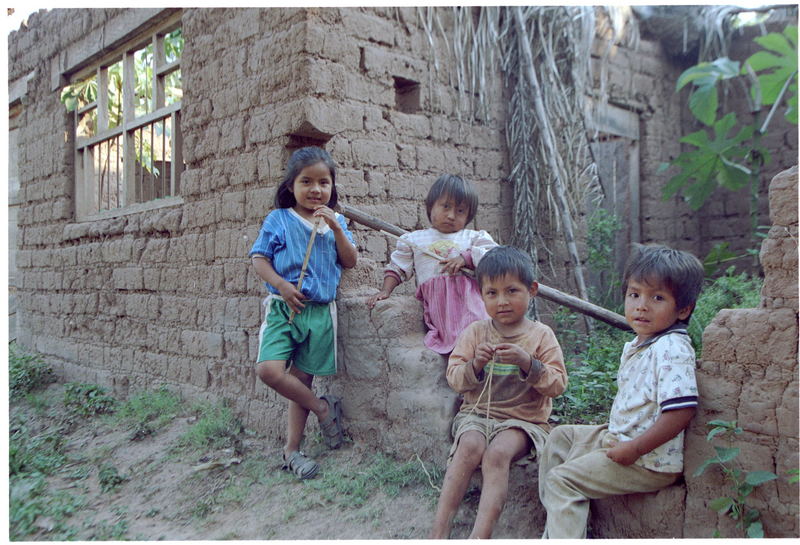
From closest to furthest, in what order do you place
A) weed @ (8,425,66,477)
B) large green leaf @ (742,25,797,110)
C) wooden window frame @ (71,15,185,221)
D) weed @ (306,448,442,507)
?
weed @ (306,448,442,507)
weed @ (8,425,66,477)
large green leaf @ (742,25,797,110)
wooden window frame @ (71,15,185,221)

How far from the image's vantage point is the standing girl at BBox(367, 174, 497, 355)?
125 inches

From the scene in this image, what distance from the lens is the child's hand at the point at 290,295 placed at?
316 cm

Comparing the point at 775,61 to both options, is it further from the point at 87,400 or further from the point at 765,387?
the point at 87,400

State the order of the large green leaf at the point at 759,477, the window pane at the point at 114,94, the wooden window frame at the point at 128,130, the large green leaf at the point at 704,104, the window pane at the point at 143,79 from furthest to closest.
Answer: the window pane at the point at 114,94, the large green leaf at the point at 704,104, the window pane at the point at 143,79, the wooden window frame at the point at 128,130, the large green leaf at the point at 759,477

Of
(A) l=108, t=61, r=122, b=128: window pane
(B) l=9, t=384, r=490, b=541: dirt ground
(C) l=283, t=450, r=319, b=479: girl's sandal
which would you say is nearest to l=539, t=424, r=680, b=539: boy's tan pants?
(B) l=9, t=384, r=490, b=541: dirt ground

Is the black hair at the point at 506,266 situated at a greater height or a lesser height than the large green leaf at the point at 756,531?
greater

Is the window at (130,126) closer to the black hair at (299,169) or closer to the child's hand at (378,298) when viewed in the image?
the black hair at (299,169)

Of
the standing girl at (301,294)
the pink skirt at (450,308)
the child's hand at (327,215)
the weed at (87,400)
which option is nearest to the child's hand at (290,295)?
the standing girl at (301,294)

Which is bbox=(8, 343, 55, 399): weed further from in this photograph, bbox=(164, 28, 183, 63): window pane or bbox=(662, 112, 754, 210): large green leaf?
bbox=(662, 112, 754, 210): large green leaf

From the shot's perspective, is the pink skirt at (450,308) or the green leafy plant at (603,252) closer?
the pink skirt at (450,308)

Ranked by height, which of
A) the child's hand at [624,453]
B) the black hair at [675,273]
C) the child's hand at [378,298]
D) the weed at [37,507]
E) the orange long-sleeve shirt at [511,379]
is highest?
the black hair at [675,273]

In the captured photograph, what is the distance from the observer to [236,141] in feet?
13.2

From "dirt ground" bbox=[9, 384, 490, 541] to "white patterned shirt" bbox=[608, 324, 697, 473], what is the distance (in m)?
0.78

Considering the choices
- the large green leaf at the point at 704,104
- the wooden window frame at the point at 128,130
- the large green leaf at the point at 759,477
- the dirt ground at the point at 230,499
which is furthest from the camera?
the large green leaf at the point at 704,104
